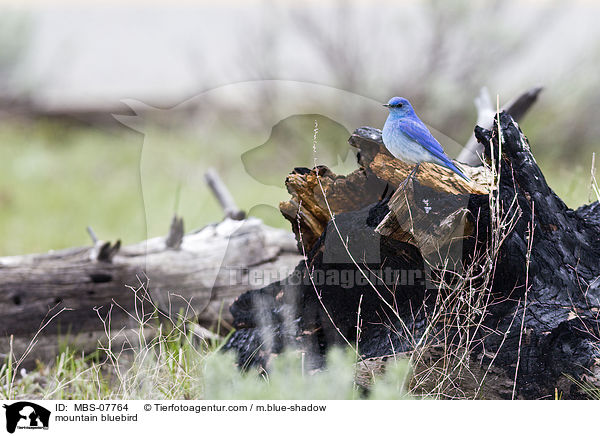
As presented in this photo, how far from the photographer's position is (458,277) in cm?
106

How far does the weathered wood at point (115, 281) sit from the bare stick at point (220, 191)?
0.76ft

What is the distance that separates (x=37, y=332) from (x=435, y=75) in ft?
8.09

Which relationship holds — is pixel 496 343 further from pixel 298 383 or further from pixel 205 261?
pixel 205 261

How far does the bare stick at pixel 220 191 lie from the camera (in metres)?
1.90

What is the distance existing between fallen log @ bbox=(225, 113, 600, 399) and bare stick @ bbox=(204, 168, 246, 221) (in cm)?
80

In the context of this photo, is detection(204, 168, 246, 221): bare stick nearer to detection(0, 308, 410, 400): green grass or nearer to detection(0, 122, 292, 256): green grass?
detection(0, 122, 292, 256): green grass

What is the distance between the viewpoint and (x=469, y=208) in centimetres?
104

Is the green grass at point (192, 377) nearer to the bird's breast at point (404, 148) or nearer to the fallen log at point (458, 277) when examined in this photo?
the fallen log at point (458, 277)

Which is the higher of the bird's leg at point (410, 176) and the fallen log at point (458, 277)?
the bird's leg at point (410, 176)

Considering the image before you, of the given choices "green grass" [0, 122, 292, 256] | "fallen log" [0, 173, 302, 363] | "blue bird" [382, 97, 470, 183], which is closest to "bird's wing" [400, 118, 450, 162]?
"blue bird" [382, 97, 470, 183]

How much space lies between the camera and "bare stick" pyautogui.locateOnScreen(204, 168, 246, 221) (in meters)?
1.90
